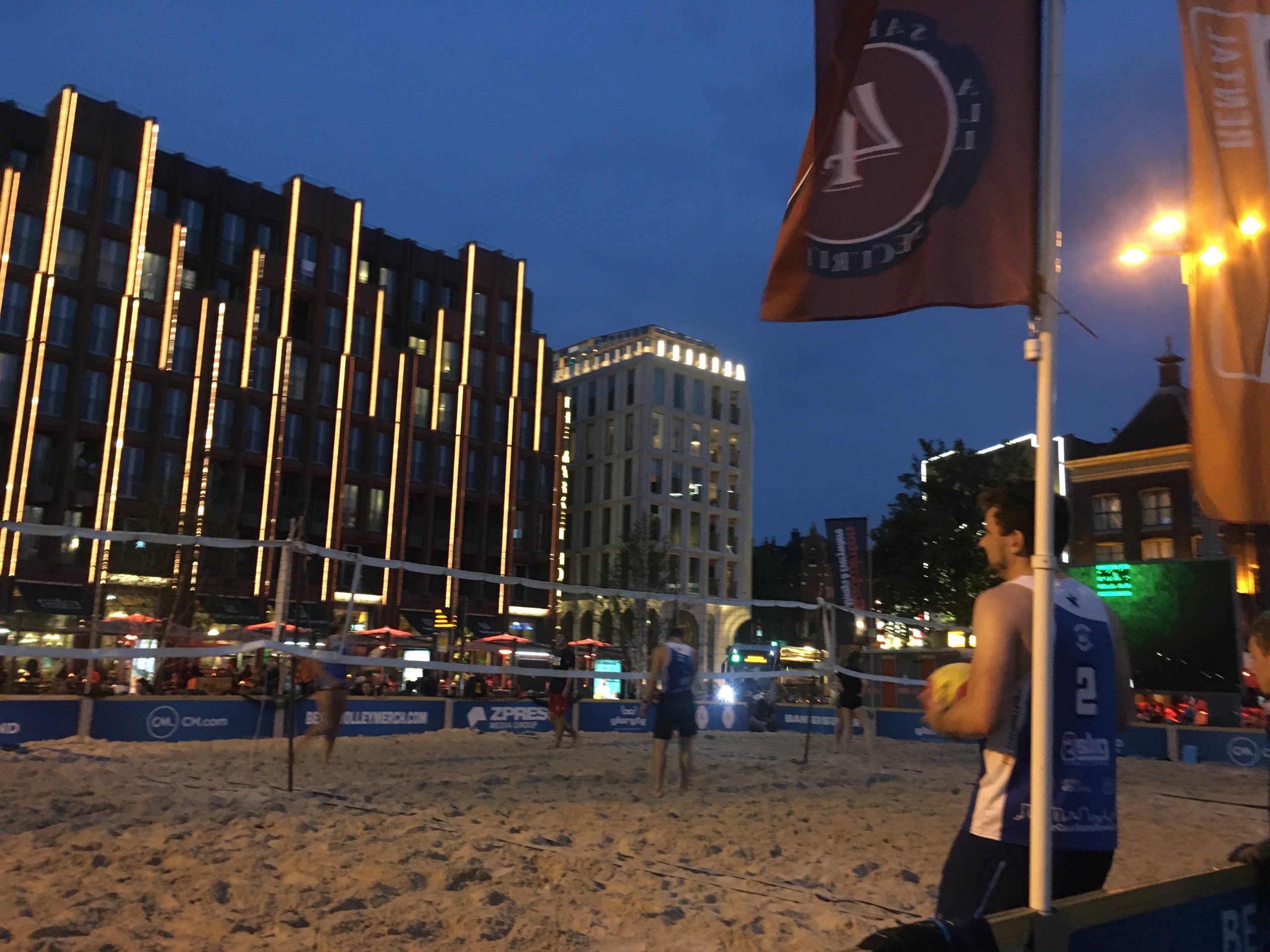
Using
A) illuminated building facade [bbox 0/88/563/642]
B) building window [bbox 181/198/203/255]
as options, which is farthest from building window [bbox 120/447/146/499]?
building window [bbox 181/198/203/255]

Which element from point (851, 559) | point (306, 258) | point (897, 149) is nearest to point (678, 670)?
point (897, 149)

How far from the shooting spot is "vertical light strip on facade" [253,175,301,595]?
44.0 m

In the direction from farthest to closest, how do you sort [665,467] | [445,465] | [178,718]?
[665,467]
[445,465]
[178,718]

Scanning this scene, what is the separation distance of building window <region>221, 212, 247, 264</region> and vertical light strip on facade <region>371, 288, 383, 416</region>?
20.9ft

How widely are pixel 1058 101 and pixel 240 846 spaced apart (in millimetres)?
5601

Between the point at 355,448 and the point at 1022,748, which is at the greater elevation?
the point at 355,448

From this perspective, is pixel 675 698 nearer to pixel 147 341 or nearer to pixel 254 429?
pixel 147 341

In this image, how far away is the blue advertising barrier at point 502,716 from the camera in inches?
694

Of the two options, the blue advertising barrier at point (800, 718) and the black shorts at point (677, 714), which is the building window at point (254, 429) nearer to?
the blue advertising barrier at point (800, 718)

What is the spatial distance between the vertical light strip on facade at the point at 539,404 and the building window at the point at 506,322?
5.58ft

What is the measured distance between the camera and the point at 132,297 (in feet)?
133

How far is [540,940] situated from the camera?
174 inches

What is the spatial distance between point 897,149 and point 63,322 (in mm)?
43062

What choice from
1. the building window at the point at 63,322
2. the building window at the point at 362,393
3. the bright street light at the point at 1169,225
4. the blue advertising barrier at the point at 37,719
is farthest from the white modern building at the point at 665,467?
the bright street light at the point at 1169,225
